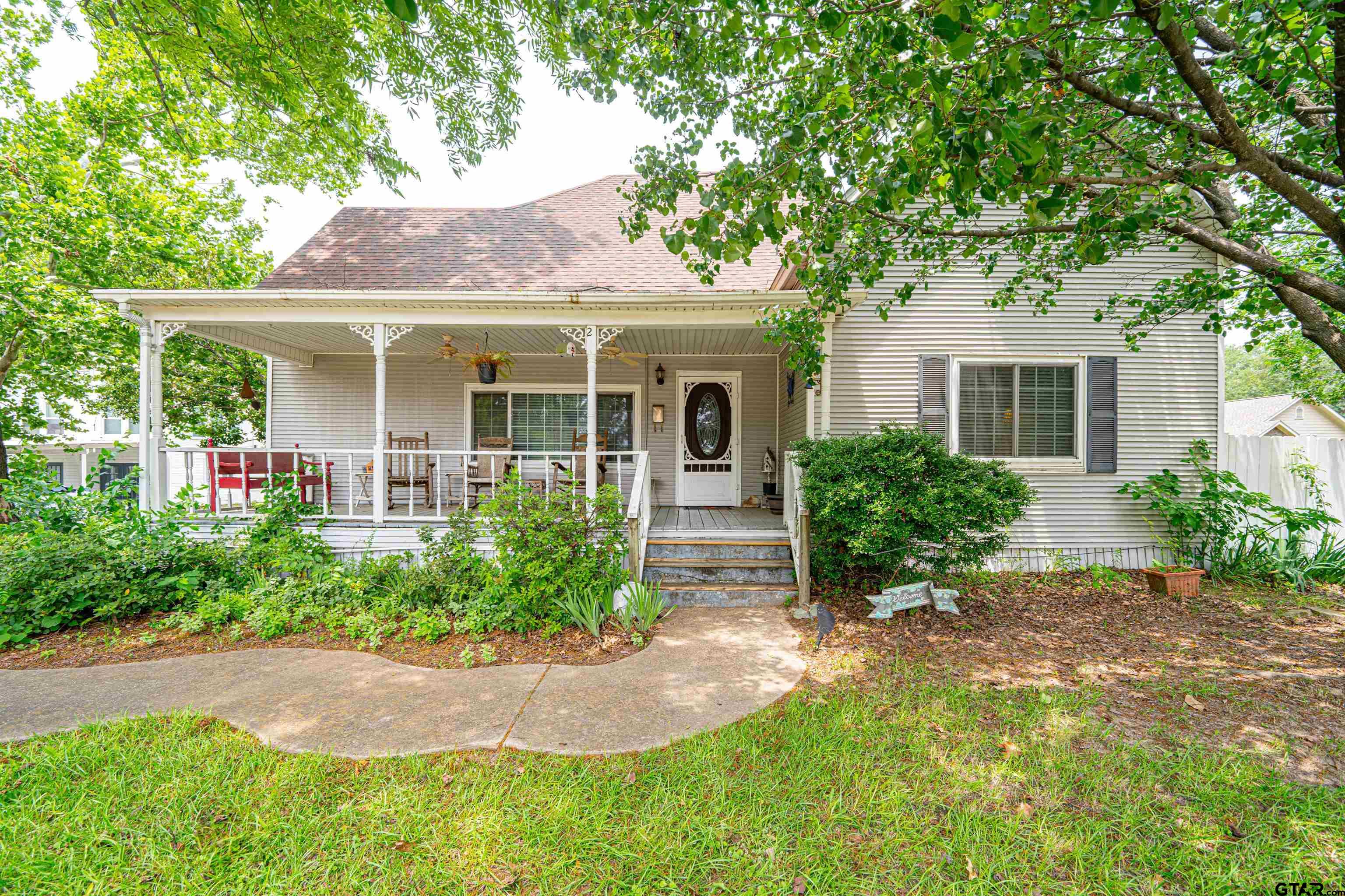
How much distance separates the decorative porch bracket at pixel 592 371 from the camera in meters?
5.89

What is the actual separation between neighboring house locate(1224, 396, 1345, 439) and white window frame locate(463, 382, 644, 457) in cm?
2322

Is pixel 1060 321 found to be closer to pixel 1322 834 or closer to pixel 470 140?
pixel 1322 834

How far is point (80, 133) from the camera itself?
9141mm

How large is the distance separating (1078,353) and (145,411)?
11.0 m

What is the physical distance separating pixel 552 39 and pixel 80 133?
9759 mm

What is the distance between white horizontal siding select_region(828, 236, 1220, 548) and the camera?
21.9 feet

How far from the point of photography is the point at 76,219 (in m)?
8.09

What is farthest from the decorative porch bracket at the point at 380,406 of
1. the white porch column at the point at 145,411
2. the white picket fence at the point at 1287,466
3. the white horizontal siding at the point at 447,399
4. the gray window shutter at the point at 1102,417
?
the white picket fence at the point at 1287,466

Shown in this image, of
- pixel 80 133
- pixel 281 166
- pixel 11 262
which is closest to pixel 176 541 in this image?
pixel 11 262

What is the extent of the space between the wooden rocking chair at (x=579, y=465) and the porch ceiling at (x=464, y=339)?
1.42 metres

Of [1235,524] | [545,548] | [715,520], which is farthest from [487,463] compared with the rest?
[1235,524]

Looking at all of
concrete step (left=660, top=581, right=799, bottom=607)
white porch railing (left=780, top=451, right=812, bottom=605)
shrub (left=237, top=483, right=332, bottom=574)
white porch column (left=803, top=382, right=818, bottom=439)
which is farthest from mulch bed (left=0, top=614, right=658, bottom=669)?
white porch column (left=803, top=382, right=818, bottom=439)

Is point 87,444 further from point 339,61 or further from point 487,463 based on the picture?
point 339,61

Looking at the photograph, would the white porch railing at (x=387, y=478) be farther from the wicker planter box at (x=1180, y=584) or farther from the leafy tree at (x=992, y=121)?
the wicker planter box at (x=1180, y=584)
